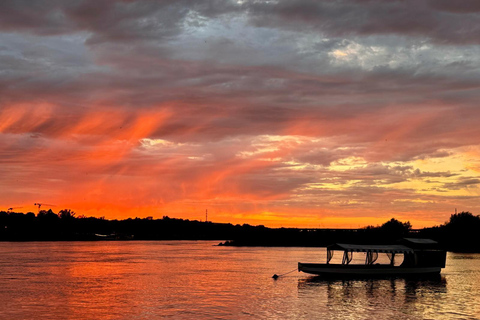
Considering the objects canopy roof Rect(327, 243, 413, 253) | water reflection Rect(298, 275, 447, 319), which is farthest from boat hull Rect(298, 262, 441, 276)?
canopy roof Rect(327, 243, 413, 253)

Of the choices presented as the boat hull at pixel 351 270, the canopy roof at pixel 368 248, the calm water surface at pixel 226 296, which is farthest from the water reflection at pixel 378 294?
the canopy roof at pixel 368 248

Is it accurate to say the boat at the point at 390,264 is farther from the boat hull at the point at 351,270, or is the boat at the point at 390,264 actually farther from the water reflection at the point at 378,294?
the water reflection at the point at 378,294

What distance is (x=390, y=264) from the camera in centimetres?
8988

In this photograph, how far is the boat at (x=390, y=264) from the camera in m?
86.1

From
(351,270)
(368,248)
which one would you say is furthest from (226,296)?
(368,248)

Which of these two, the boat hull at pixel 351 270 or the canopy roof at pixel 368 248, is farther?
the boat hull at pixel 351 270

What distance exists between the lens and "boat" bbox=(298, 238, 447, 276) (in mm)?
86062

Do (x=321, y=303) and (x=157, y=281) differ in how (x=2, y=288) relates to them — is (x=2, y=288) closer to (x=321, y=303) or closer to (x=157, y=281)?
(x=157, y=281)

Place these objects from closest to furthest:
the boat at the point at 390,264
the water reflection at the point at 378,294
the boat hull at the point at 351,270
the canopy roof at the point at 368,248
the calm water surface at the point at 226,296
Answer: the calm water surface at the point at 226,296 → the water reflection at the point at 378,294 → the canopy roof at the point at 368,248 → the boat hull at the point at 351,270 → the boat at the point at 390,264

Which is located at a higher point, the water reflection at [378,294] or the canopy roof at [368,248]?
the canopy roof at [368,248]

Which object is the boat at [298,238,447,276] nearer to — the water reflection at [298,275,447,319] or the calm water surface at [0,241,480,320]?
the water reflection at [298,275,447,319]

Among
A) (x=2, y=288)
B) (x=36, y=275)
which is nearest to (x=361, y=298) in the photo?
(x=2, y=288)

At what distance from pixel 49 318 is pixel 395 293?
44.3 meters

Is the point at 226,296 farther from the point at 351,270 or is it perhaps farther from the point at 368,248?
the point at 368,248
